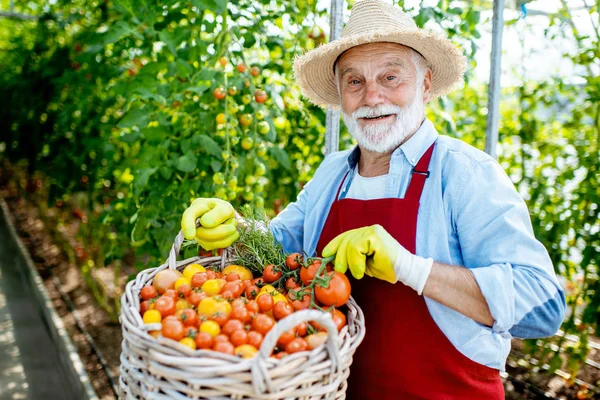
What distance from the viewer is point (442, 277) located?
1.12 meters

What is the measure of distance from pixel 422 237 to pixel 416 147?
0.28 metres

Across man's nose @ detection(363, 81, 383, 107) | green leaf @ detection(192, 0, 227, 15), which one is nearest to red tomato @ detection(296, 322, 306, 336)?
man's nose @ detection(363, 81, 383, 107)

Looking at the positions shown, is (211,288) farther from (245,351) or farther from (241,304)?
(245,351)

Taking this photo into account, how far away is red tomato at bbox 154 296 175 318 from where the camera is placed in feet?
3.46

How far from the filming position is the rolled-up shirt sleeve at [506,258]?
109 centimetres

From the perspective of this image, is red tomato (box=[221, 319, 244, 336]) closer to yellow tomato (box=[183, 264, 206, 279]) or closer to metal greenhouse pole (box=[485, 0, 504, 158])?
yellow tomato (box=[183, 264, 206, 279])

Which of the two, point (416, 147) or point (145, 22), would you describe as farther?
point (145, 22)

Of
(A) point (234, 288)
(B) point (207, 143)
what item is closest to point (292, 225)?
(B) point (207, 143)

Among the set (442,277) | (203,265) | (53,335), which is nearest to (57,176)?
(53,335)

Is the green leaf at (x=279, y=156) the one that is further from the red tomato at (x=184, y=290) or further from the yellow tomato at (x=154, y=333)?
the yellow tomato at (x=154, y=333)

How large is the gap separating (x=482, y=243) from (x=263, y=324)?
560 mm

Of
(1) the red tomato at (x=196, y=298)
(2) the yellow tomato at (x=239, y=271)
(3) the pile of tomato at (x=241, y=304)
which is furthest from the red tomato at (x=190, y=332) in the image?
(2) the yellow tomato at (x=239, y=271)

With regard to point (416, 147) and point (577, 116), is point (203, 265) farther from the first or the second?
point (577, 116)

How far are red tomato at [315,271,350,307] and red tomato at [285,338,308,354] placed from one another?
0.16 meters
